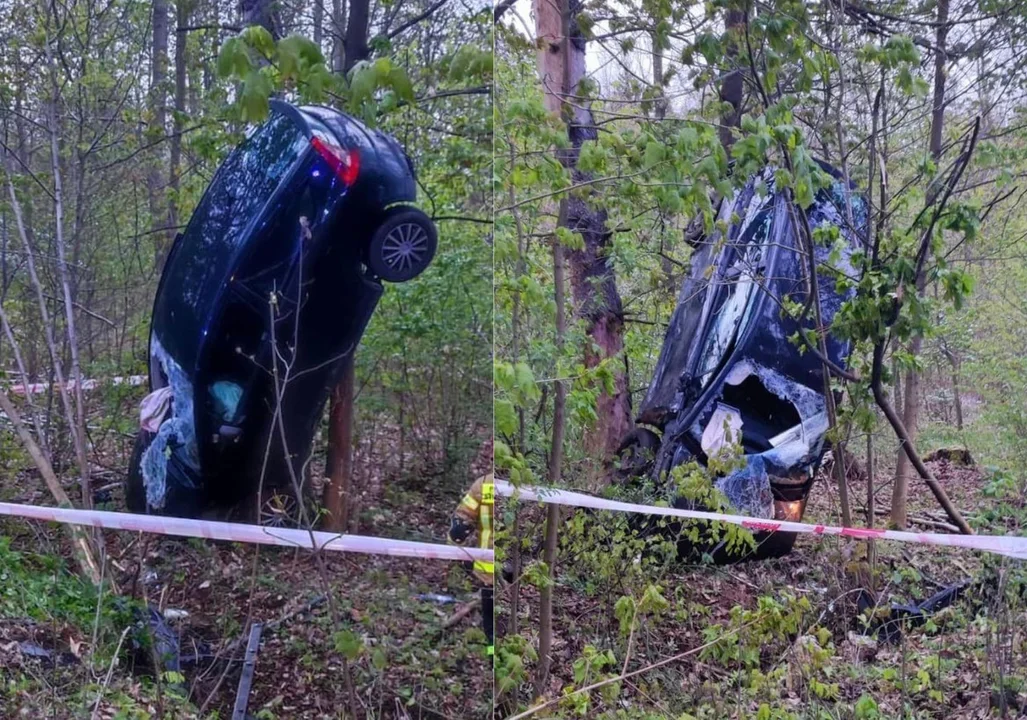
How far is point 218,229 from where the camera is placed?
8.77ft

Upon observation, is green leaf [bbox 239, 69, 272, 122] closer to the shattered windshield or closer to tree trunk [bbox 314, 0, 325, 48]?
tree trunk [bbox 314, 0, 325, 48]

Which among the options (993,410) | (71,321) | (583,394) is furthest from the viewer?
(583,394)

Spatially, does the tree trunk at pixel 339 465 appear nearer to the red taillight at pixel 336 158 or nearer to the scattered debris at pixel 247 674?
the scattered debris at pixel 247 674

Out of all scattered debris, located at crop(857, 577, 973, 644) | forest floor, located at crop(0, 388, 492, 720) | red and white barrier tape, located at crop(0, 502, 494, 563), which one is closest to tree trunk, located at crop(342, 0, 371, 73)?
forest floor, located at crop(0, 388, 492, 720)

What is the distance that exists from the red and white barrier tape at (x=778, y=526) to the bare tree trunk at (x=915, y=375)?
7 cm

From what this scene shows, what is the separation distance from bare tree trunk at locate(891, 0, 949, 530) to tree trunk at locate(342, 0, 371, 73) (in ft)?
5.25

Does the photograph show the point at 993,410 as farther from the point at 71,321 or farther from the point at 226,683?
the point at 71,321

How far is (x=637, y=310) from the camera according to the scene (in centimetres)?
303

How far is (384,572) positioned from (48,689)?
1064mm

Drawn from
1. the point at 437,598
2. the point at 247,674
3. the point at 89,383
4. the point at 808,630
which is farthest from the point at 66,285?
the point at 808,630

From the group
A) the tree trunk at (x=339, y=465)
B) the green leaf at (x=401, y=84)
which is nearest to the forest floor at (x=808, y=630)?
the tree trunk at (x=339, y=465)

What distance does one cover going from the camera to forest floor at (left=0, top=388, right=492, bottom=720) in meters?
2.77

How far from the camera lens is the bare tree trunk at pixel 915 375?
8.43 feet

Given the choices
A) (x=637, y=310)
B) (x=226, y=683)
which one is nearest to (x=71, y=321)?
(x=226, y=683)
